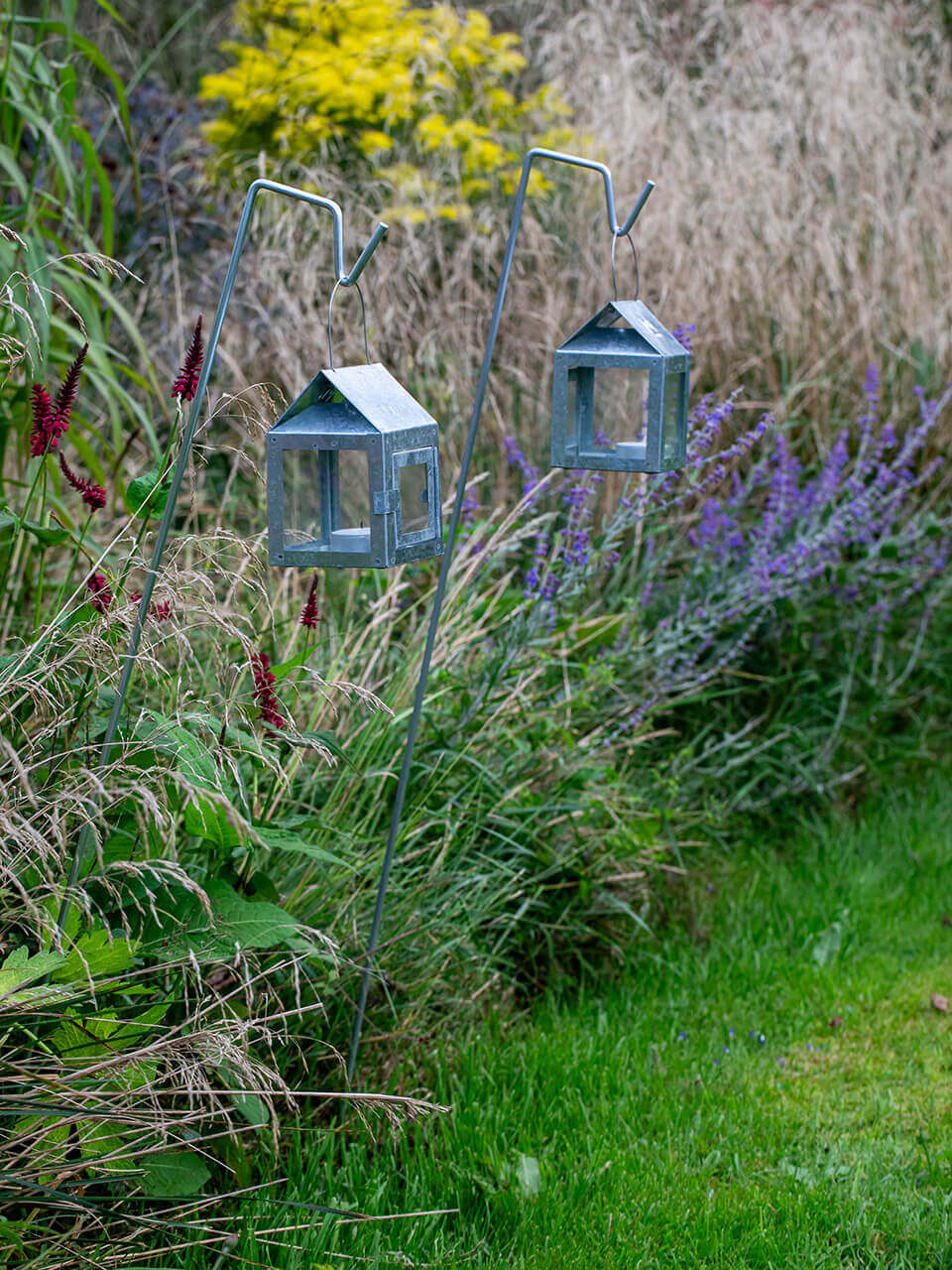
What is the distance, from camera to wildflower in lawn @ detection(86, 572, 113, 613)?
184cm

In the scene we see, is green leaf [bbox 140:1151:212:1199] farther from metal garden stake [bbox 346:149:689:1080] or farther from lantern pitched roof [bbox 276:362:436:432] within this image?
lantern pitched roof [bbox 276:362:436:432]

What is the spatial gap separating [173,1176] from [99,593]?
2.77 ft

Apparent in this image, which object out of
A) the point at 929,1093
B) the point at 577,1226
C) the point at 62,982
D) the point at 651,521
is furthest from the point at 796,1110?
the point at 651,521

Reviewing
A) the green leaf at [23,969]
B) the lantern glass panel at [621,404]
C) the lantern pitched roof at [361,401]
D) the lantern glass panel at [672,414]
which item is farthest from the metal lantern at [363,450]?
the lantern glass panel at [621,404]

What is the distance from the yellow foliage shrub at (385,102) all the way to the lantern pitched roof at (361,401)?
309cm

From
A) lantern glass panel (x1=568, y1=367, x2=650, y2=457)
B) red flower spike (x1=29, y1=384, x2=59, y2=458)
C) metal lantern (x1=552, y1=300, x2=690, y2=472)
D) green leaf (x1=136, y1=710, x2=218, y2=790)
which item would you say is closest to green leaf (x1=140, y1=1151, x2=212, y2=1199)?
green leaf (x1=136, y1=710, x2=218, y2=790)

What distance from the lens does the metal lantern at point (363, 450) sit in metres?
1.64

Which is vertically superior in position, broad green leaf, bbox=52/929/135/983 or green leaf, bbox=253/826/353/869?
green leaf, bbox=253/826/353/869

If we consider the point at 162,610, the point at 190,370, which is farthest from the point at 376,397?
the point at 162,610

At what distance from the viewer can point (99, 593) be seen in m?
1.82

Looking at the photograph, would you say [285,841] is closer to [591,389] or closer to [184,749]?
[184,749]

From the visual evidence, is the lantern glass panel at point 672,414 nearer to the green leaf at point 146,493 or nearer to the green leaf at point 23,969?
the green leaf at point 146,493

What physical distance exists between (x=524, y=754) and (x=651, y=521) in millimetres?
1262

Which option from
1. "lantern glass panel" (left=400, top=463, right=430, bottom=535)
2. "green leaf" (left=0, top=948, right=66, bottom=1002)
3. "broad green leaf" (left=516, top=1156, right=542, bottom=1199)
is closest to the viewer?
"green leaf" (left=0, top=948, right=66, bottom=1002)
